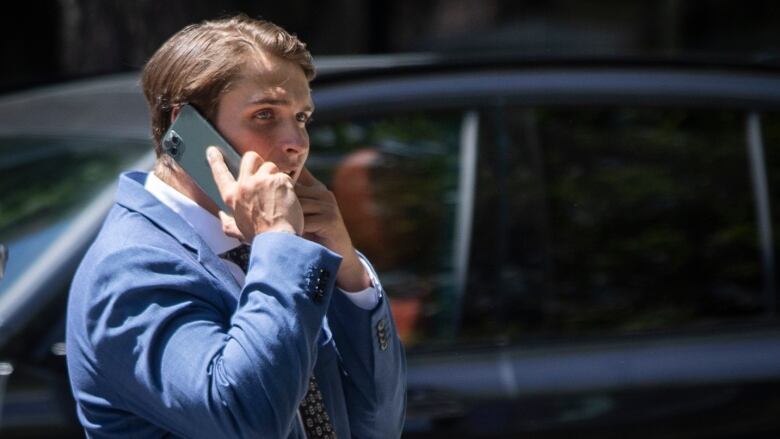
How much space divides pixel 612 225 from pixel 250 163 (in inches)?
73.4

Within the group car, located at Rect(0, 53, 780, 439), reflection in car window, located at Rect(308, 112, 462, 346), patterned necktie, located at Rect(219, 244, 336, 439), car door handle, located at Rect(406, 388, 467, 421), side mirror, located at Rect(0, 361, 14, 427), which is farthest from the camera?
reflection in car window, located at Rect(308, 112, 462, 346)

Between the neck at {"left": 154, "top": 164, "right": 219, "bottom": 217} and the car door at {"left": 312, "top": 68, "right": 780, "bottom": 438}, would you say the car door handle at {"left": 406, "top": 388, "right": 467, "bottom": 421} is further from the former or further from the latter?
the neck at {"left": 154, "top": 164, "right": 219, "bottom": 217}

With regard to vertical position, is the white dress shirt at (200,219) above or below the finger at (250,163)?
below

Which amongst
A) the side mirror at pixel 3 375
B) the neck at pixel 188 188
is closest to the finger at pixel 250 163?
the neck at pixel 188 188

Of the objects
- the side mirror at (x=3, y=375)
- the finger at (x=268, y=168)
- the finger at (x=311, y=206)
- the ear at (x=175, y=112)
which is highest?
the ear at (x=175, y=112)

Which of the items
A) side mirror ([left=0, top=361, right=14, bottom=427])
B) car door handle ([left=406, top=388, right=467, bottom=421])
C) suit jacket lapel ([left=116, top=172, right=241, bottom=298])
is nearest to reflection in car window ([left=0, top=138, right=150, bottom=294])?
side mirror ([left=0, top=361, right=14, bottom=427])

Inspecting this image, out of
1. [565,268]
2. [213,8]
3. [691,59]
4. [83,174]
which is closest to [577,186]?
[565,268]

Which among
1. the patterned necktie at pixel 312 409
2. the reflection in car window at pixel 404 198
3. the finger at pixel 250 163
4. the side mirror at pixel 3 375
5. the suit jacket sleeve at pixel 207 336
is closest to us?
the suit jacket sleeve at pixel 207 336

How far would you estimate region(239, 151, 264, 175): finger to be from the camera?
1.85 m

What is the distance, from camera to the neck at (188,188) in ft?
6.43

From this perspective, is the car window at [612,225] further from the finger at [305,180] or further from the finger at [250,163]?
the finger at [250,163]

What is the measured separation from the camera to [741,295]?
3.55 meters

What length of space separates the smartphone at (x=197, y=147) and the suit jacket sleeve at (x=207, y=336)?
0.11 metres

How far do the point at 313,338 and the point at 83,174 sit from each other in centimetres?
183
